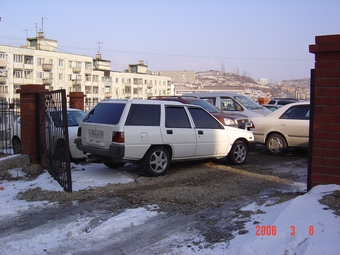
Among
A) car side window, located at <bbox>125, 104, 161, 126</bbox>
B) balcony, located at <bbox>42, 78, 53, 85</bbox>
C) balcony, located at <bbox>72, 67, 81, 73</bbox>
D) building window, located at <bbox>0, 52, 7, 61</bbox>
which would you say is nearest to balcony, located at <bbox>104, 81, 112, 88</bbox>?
balcony, located at <bbox>72, 67, 81, 73</bbox>

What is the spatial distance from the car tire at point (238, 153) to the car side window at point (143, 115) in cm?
242

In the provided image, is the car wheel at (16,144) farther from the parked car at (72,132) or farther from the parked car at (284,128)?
the parked car at (284,128)

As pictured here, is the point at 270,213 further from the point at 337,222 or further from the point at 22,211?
the point at 22,211

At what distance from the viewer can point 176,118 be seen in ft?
28.9

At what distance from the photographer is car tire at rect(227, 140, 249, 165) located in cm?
978

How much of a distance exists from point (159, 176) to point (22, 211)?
3.06 metres

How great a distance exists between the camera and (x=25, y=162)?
8.80 m

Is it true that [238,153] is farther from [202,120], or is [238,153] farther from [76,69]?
[76,69]

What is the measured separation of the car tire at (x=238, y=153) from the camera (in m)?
9.78

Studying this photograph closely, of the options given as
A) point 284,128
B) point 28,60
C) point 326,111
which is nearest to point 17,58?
point 28,60

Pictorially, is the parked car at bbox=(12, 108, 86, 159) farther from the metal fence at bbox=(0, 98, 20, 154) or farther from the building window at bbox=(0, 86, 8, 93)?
the building window at bbox=(0, 86, 8, 93)

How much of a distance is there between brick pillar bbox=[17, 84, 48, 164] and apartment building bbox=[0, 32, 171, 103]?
152 feet

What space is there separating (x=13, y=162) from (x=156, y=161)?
10.5 feet
